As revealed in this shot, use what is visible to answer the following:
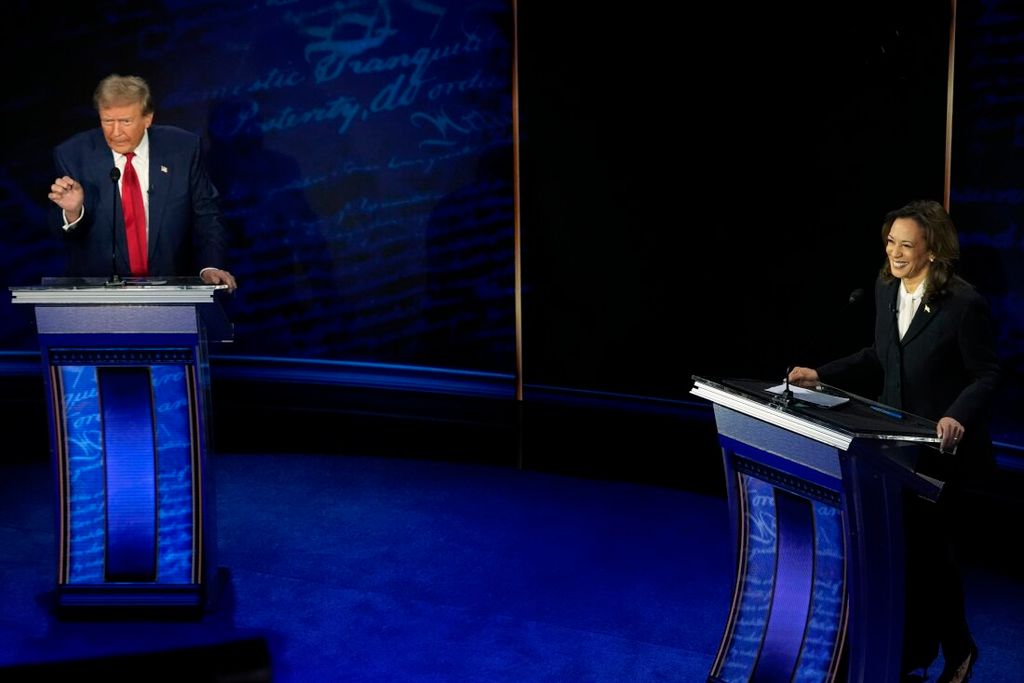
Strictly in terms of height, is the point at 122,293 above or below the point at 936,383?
above

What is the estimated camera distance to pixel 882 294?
9.73 feet

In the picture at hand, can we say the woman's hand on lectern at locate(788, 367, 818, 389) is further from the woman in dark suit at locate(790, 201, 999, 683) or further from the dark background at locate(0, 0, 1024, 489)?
the dark background at locate(0, 0, 1024, 489)

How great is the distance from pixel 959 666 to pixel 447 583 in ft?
5.45

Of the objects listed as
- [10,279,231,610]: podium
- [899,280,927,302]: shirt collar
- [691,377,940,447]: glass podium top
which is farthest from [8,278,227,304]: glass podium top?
[899,280,927,302]: shirt collar

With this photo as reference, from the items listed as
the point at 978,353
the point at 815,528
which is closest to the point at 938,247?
the point at 978,353

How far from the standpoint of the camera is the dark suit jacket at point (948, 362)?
2723mm

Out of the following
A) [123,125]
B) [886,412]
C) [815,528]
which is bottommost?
[815,528]

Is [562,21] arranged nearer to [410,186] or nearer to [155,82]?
[410,186]

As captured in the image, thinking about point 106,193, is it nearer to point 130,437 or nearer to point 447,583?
point 130,437

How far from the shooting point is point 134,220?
3.64m

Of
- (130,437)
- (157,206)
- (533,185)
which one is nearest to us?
(130,437)

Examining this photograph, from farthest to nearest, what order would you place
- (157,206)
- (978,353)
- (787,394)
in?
(157,206) → (978,353) → (787,394)

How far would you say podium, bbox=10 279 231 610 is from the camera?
322 cm

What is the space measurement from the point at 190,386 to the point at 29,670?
8.37ft
